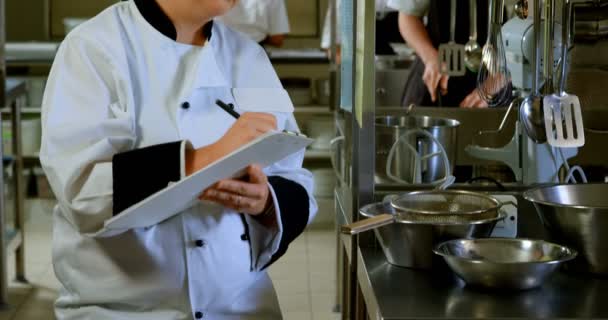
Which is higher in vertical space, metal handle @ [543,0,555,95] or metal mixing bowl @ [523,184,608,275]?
metal handle @ [543,0,555,95]

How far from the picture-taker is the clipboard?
144cm

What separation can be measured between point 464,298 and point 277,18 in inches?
169

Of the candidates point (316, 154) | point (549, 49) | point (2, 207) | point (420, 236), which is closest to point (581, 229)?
point (420, 236)

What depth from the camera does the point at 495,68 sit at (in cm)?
226

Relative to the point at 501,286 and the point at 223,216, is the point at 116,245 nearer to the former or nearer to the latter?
the point at 223,216

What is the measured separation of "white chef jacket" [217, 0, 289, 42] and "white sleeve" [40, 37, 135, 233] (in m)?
3.82

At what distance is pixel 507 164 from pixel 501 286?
992 millimetres

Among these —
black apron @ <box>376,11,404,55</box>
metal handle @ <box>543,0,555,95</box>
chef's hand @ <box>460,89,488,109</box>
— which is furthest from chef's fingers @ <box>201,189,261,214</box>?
black apron @ <box>376,11,404,55</box>

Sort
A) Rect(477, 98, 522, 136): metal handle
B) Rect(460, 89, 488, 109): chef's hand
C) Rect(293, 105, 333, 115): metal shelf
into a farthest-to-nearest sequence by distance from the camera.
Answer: Rect(293, 105, 333, 115): metal shelf → Rect(460, 89, 488, 109): chef's hand → Rect(477, 98, 522, 136): metal handle

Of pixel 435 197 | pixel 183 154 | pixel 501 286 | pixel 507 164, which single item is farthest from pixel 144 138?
pixel 507 164

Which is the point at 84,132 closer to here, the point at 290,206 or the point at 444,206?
the point at 290,206

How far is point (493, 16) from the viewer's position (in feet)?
6.97

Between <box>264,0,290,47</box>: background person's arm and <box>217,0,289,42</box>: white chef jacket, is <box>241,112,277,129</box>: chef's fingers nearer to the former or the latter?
<box>217,0,289,42</box>: white chef jacket

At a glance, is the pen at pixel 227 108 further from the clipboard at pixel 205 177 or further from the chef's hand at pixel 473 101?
the chef's hand at pixel 473 101
